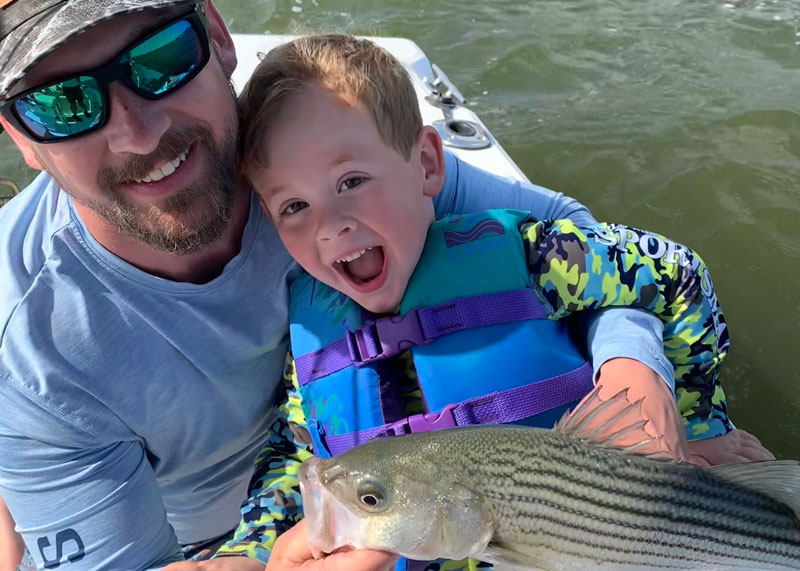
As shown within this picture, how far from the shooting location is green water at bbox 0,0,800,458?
160 inches

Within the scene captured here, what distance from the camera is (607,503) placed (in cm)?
154

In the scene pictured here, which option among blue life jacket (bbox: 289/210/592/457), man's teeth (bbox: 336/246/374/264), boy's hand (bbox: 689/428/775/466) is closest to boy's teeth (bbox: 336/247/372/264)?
man's teeth (bbox: 336/246/374/264)

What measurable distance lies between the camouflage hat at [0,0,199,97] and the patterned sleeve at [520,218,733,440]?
55.3 inches

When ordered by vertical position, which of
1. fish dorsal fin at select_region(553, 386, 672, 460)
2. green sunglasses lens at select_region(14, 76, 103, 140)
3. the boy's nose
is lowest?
fish dorsal fin at select_region(553, 386, 672, 460)

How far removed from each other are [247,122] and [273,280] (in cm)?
55

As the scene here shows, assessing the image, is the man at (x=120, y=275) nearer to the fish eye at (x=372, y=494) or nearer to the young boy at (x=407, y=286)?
the young boy at (x=407, y=286)

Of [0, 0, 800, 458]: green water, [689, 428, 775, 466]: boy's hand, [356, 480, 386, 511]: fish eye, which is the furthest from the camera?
[0, 0, 800, 458]: green water

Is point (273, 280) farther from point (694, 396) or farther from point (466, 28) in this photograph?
point (466, 28)

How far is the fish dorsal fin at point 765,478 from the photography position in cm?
160

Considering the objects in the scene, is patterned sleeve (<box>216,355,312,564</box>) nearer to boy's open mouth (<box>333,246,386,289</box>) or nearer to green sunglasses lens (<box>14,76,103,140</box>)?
boy's open mouth (<box>333,246,386,289</box>)

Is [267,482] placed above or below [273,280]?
below

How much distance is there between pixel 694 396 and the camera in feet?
7.57

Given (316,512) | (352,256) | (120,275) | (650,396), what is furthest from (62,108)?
(650,396)

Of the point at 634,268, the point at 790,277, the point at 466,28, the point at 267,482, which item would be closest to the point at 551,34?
the point at 466,28
